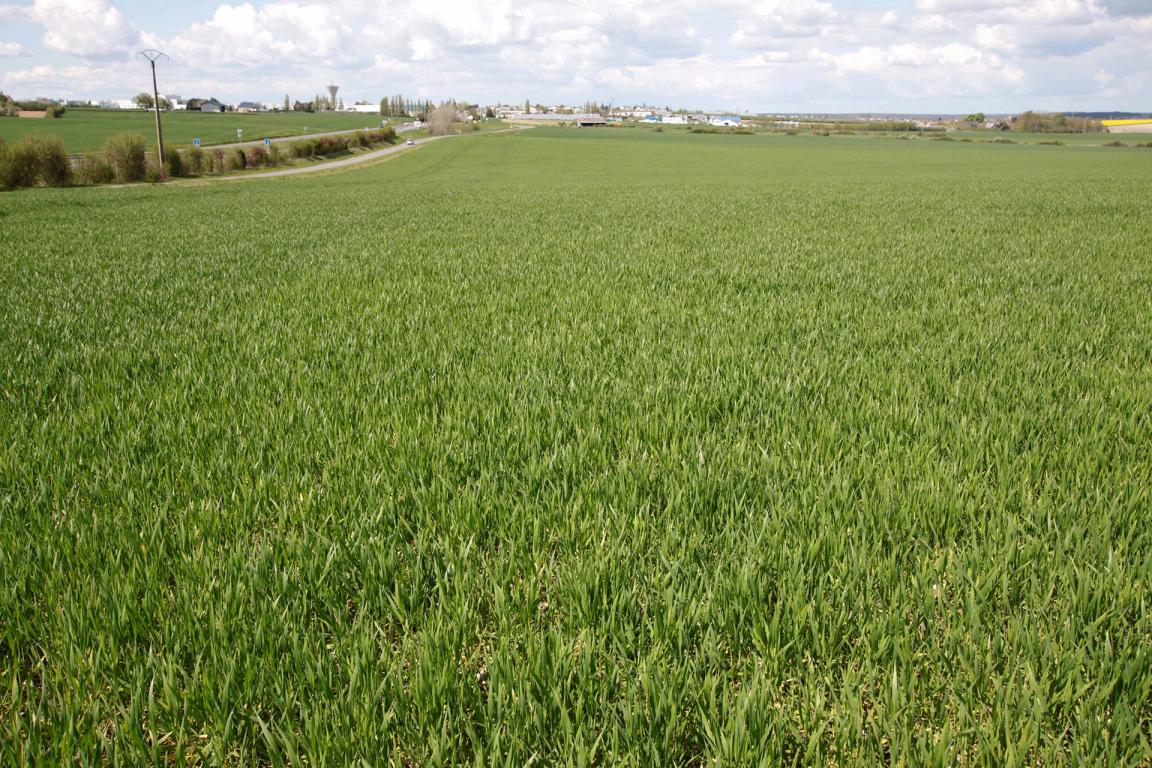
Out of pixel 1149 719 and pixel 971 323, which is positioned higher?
pixel 971 323

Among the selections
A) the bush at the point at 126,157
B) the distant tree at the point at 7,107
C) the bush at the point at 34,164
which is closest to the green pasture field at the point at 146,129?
the distant tree at the point at 7,107

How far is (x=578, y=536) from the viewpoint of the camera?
9.87 feet

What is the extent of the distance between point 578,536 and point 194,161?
6575cm

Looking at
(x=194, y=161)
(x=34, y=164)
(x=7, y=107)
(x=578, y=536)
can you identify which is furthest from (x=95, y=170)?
(x=7, y=107)

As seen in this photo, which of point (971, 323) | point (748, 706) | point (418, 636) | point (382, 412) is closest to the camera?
point (748, 706)

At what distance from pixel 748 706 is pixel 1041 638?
44.5 inches

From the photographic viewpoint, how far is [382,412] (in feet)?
15.3

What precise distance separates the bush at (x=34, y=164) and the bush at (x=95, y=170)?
2.92 m

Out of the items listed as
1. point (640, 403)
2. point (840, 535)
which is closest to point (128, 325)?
point (640, 403)

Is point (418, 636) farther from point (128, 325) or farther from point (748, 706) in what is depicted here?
point (128, 325)

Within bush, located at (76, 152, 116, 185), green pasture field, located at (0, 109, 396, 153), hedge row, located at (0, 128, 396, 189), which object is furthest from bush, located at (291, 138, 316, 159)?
bush, located at (76, 152, 116, 185)

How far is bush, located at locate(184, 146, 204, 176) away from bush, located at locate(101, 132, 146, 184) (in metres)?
5.58

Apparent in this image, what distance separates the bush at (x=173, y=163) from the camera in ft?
173

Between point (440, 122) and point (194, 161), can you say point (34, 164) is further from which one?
point (440, 122)
